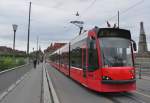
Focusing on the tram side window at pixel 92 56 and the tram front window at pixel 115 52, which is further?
the tram side window at pixel 92 56

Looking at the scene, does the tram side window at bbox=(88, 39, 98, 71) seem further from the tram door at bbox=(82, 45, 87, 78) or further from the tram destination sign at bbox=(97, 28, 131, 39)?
the tram door at bbox=(82, 45, 87, 78)

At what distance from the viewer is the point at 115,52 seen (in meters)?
14.9

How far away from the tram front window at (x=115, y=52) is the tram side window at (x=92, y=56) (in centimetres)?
52

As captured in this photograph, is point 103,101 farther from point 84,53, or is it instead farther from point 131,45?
point 84,53

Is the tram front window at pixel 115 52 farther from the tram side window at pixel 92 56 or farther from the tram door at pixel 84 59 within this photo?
the tram door at pixel 84 59

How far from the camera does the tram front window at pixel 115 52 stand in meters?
14.7

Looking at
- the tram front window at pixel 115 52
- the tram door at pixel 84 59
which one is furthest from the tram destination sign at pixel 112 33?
the tram door at pixel 84 59

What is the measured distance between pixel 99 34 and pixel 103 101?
11.5 feet

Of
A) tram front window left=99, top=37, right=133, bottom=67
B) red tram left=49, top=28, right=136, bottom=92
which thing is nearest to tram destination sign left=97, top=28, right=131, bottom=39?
red tram left=49, top=28, right=136, bottom=92

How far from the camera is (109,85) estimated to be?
47.0 feet

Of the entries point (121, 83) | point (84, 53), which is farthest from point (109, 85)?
point (84, 53)

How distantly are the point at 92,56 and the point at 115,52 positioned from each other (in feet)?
4.36

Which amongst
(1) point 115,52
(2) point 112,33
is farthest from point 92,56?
(2) point 112,33

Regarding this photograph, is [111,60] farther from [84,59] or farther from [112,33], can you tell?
[84,59]
